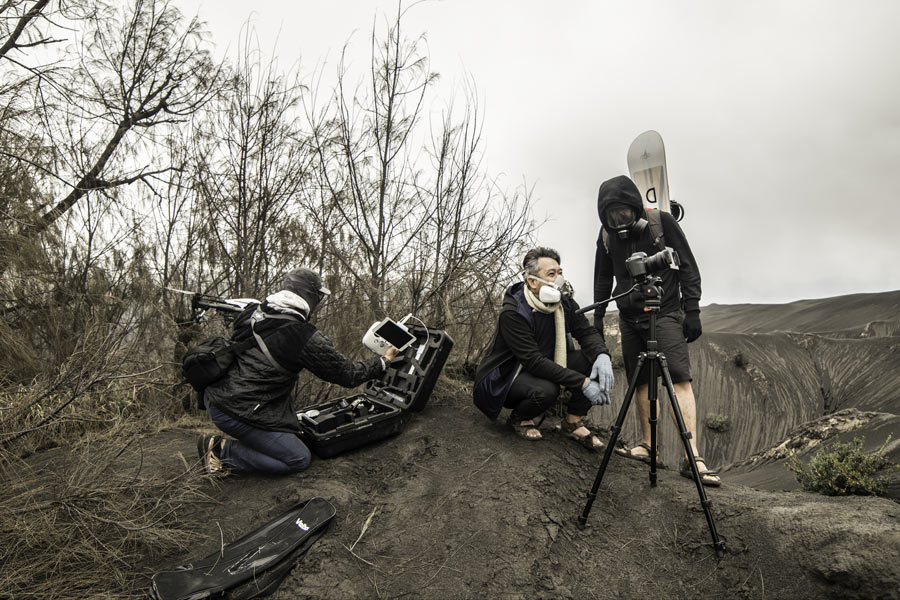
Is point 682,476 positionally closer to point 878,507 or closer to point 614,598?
point 878,507

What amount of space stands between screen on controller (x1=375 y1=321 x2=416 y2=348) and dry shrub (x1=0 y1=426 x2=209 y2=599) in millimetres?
1541

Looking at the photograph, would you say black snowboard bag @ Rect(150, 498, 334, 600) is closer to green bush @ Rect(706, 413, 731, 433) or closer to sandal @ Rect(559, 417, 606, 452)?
sandal @ Rect(559, 417, 606, 452)

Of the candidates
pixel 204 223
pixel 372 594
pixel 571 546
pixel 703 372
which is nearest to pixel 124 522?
pixel 372 594

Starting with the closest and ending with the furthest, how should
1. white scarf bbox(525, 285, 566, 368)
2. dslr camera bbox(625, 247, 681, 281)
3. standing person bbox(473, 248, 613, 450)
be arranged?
dslr camera bbox(625, 247, 681, 281) < standing person bbox(473, 248, 613, 450) < white scarf bbox(525, 285, 566, 368)

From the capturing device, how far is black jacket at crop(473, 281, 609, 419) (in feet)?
11.6

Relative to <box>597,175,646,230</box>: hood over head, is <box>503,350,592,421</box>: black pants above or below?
below

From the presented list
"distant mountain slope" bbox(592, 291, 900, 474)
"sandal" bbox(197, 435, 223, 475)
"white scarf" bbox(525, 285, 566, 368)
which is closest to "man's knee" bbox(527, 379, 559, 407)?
"white scarf" bbox(525, 285, 566, 368)

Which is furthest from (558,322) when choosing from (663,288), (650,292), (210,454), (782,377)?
(782,377)

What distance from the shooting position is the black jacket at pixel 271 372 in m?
3.35

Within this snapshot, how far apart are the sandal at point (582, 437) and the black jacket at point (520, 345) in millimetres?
559

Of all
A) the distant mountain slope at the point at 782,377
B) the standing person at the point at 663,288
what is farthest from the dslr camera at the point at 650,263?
the distant mountain slope at the point at 782,377

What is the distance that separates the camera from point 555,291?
348 cm

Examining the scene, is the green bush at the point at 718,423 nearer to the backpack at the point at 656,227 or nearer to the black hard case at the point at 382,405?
the black hard case at the point at 382,405

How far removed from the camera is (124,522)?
102 inches
